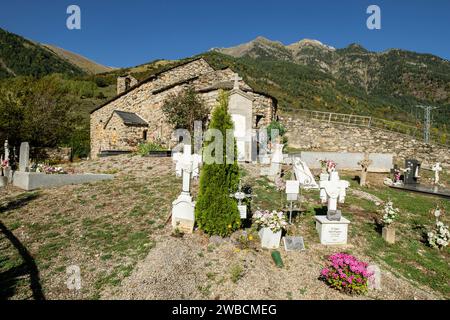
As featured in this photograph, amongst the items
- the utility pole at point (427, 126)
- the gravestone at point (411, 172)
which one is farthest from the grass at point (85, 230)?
the utility pole at point (427, 126)

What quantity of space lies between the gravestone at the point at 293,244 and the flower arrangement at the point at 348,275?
1459 millimetres

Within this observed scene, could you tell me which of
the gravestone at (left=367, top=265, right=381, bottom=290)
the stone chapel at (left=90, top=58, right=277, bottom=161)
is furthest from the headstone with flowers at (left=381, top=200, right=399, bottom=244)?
the stone chapel at (left=90, top=58, right=277, bottom=161)

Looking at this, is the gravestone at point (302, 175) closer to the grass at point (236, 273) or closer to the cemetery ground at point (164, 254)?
the cemetery ground at point (164, 254)

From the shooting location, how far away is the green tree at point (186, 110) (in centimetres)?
2052

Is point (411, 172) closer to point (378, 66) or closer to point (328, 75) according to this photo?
point (328, 75)

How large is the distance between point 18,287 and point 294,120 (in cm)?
2720

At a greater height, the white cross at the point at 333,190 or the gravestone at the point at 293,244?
the white cross at the point at 333,190

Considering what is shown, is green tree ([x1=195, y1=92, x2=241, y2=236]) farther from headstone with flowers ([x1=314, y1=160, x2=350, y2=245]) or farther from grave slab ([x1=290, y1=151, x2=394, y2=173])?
grave slab ([x1=290, y1=151, x2=394, y2=173])

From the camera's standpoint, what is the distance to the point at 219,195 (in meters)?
→ 7.46

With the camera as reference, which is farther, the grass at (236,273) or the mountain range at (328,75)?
the mountain range at (328,75)

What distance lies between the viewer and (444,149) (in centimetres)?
2339

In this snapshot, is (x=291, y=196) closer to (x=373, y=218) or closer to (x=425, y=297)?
(x=373, y=218)

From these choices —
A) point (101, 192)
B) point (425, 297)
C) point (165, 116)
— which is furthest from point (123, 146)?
point (425, 297)

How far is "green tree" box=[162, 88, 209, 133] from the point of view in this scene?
20516mm
